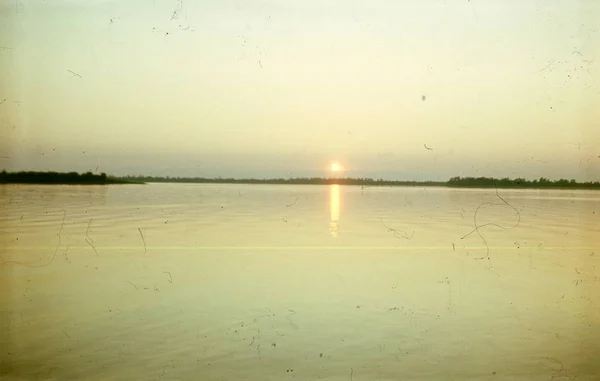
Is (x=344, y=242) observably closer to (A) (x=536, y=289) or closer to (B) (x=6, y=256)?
(A) (x=536, y=289)

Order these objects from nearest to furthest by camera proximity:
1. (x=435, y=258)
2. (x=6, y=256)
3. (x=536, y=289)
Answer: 1. (x=536, y=289)
2. (x=6, y=256)
3. (x=435, y=258)

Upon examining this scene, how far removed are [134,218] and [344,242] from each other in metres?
8.21

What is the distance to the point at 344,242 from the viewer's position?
11.6 m

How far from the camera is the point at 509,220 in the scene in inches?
703

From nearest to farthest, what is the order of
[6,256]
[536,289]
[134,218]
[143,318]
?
[143,318] → [536,289] → [6,256] → [134,218]

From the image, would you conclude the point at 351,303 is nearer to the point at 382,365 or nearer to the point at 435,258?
the point at 382,365

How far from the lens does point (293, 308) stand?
6.41 metres

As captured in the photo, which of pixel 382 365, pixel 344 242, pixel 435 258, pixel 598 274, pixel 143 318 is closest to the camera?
pixel 382 365

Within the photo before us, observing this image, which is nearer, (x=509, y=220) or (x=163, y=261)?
(x=163, y=261)

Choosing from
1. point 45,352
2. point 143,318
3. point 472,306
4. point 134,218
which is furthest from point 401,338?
point 134,218

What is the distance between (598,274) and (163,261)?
7.60 m

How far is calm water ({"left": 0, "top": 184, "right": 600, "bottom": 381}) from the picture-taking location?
15.8 ft

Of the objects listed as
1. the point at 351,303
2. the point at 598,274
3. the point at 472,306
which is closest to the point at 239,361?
the point at 351,303

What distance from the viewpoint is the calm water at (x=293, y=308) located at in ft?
15.8
